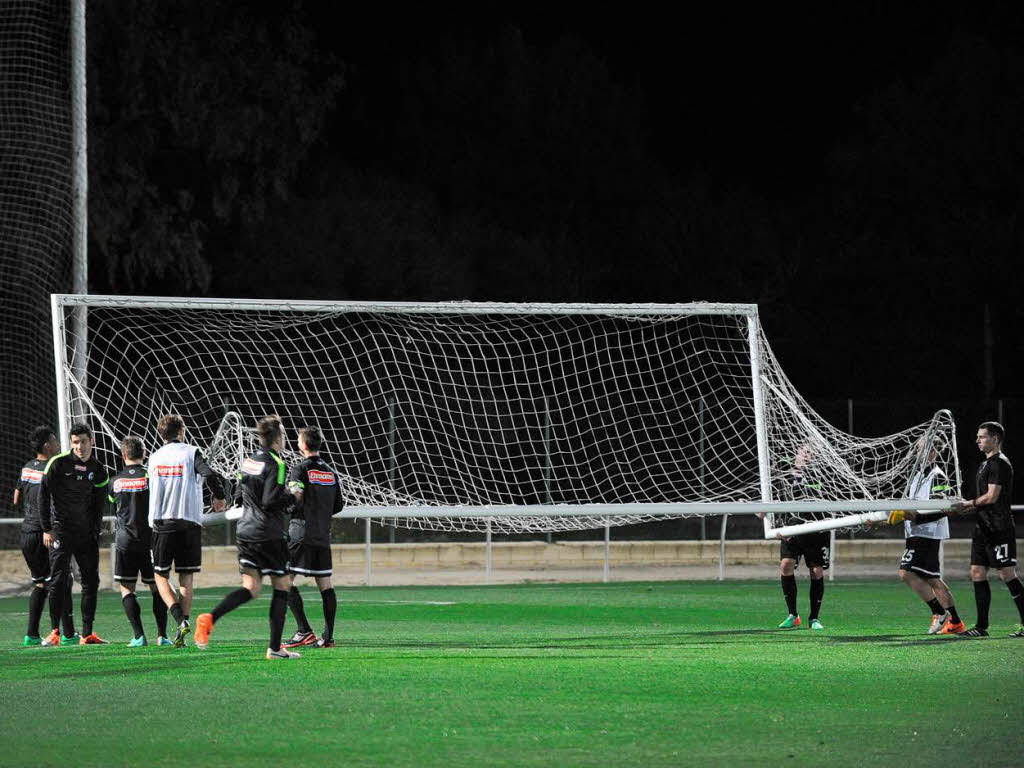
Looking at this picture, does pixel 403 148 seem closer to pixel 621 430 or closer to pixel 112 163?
pixel 112 163

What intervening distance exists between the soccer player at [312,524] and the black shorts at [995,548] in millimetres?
5864

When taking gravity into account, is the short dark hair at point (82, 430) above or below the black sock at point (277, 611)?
above

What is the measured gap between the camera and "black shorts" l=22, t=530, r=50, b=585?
1419cm

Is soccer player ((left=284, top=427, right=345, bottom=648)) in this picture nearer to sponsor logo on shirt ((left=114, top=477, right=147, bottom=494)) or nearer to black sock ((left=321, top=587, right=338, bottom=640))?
black sock ((left=321, top=587, right=338, bottom=640))

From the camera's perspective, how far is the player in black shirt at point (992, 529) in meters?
14.4

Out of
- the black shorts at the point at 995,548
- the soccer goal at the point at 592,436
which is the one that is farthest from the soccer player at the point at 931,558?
the soccer goal at the point at 592,436

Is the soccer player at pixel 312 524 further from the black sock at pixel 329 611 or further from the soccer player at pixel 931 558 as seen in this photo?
the soccer player at pixel 931 558

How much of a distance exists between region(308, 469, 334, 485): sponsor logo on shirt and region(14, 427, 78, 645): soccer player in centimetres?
288

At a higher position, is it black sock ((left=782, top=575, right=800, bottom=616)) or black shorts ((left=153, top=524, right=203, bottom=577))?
black shorts ((left=153, top=524, right=203, bottom=577))

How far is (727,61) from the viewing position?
216ft

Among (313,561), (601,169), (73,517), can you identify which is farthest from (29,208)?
(601,169)

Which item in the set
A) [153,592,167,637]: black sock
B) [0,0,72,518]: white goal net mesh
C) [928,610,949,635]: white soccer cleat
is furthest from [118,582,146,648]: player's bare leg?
[0,0,72,518]: white goal net mesh

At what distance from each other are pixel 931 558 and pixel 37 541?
8276 mm

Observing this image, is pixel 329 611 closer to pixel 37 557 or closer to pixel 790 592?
pixel 37 557
